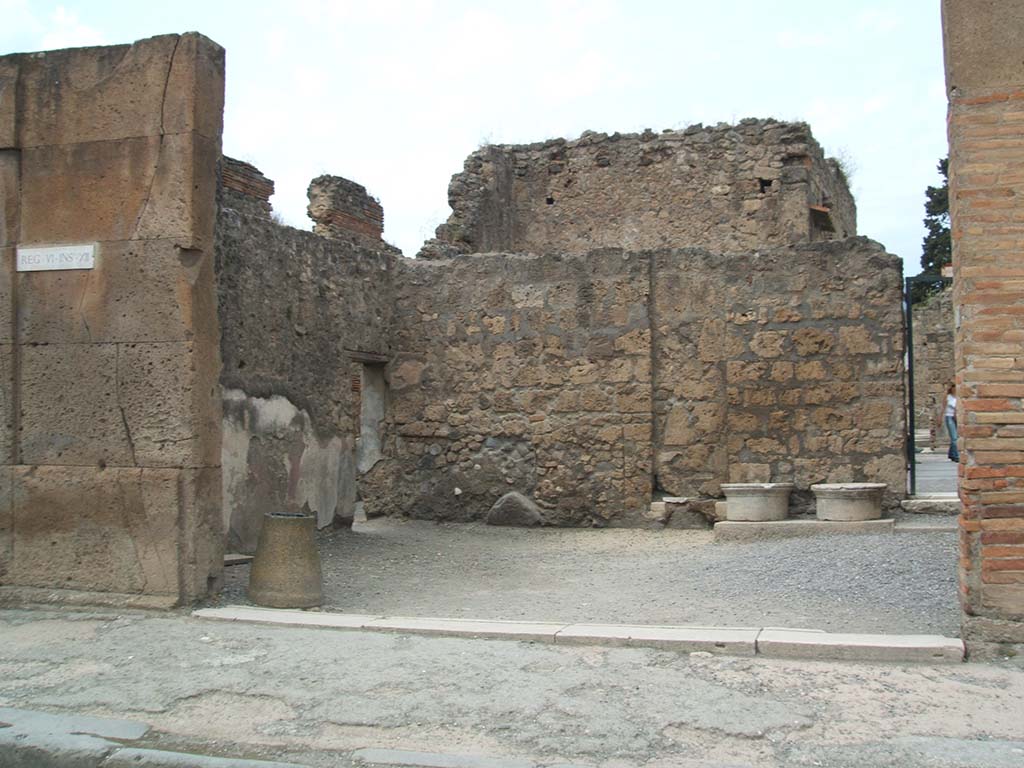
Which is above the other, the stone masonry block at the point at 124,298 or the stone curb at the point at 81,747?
the stone masonry block at the point at 124,298

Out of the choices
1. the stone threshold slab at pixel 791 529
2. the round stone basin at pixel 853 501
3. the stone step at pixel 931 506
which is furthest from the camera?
the stone step at pixel 931 506

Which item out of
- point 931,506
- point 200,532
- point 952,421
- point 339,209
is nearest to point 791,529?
point 931,506

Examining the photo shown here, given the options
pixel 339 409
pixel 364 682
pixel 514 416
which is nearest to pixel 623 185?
pixel 514 416

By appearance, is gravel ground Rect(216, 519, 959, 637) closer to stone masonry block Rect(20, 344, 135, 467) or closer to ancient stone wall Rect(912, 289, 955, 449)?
stone masonry block Rect(20, 344, 135, 467)

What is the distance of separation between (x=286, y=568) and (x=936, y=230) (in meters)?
34.0

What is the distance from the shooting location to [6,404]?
693cm

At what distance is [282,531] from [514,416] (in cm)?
439

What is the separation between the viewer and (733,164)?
15898mm

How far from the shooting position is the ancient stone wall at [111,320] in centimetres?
663

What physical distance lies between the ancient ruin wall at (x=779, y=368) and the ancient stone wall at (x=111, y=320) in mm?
4984

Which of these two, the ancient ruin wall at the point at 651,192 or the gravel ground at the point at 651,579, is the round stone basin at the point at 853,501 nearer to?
the gravel ground at the point at 651,579

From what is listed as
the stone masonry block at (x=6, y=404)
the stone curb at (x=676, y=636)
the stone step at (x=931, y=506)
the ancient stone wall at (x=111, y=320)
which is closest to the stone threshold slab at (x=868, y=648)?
the stone curb at (x=676, y=636)

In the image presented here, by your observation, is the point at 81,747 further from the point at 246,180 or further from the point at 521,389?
the point at 246,180

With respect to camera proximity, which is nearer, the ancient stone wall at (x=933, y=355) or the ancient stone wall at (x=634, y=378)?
the ancient stone wall at (x=634, y=378)
